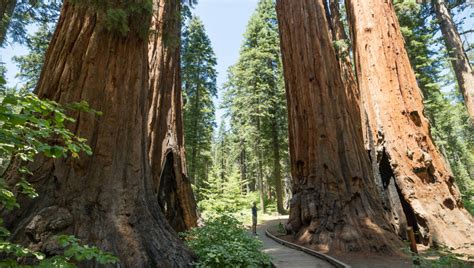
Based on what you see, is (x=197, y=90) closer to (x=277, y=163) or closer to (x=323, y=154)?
(x=277, y=163)

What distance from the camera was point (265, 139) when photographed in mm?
23688

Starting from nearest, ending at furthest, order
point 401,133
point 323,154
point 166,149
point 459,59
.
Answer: point 401,133 < point 323,154 < point 166,149 < point 459,59

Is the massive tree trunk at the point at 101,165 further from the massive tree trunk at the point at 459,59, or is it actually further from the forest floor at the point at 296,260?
the massive tree trunk at the point at 459,59

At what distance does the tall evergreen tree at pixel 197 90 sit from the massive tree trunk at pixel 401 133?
14265mm

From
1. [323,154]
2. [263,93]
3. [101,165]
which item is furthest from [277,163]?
[101,165]

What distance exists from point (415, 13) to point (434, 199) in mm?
13628

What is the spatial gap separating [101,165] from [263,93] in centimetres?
2067

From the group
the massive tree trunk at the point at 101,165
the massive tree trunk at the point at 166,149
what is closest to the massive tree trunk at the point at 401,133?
the massive tree trunk at the point at 166,149

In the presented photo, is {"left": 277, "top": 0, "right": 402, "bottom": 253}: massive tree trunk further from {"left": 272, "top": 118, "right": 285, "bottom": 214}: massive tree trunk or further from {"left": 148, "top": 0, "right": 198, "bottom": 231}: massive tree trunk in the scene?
{"left": 272, "top": 118, "right": 285, "bottom": 214}: massive tree trunk

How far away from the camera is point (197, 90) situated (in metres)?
24.4

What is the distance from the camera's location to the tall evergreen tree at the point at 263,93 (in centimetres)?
2362

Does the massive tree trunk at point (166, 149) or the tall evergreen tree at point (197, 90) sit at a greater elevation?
the tall evergreen tree at point (197, 90)

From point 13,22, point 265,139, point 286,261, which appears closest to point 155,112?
point 286,261

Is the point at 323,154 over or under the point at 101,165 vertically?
over
